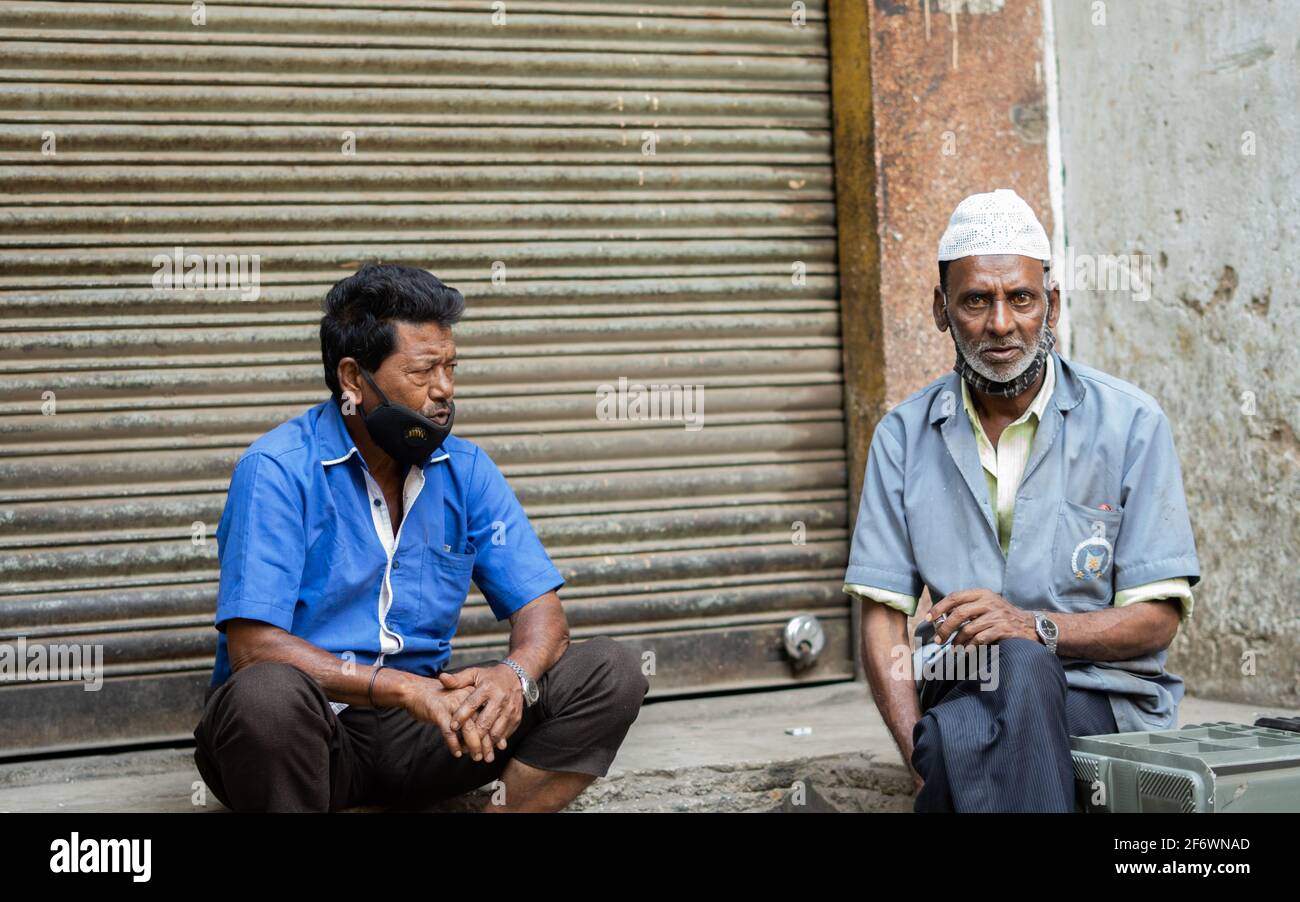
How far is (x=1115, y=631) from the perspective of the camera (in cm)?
285

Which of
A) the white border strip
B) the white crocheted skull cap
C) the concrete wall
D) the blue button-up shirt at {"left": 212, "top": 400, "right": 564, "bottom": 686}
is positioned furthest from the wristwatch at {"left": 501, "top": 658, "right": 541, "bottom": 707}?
the white border strip

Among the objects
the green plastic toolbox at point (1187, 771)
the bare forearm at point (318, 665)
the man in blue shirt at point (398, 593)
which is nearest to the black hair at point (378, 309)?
the man in blue shirt at point (398, 593)

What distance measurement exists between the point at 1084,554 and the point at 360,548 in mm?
1669

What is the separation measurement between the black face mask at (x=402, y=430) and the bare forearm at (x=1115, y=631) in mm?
1467

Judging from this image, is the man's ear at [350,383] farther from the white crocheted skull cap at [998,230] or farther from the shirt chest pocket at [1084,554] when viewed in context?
the shirt chest pocket at [1084,554]

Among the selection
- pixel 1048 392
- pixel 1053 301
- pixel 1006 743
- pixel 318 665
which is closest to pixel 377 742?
pixel 318 665

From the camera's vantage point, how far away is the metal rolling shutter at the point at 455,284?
4.05m

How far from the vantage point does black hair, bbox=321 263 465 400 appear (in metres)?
3.22

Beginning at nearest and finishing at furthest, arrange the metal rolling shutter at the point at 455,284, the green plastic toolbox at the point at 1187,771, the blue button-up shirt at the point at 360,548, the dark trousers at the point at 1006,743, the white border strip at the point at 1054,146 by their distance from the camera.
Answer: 1. the green plastic toolbox at the point at 1187,771
2. the dark trousers at the point at 1006,743
3. the blue button-up shirt at the point at 360,548
4. the metal rolling shutter at the point at 455,284
5. the white border strip at the point at 1054,146

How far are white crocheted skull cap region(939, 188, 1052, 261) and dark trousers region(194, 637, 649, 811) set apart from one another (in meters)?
1.27

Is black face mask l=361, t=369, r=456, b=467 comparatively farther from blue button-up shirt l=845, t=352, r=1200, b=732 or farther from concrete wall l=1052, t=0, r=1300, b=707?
concrete wall l=1052, t=0, r=1300, b=707

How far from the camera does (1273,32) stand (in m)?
4.09

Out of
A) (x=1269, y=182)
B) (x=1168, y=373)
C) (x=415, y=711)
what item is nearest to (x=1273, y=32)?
(x=1269, y=182)

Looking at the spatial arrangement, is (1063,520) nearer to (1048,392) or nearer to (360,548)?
(1048,392)
